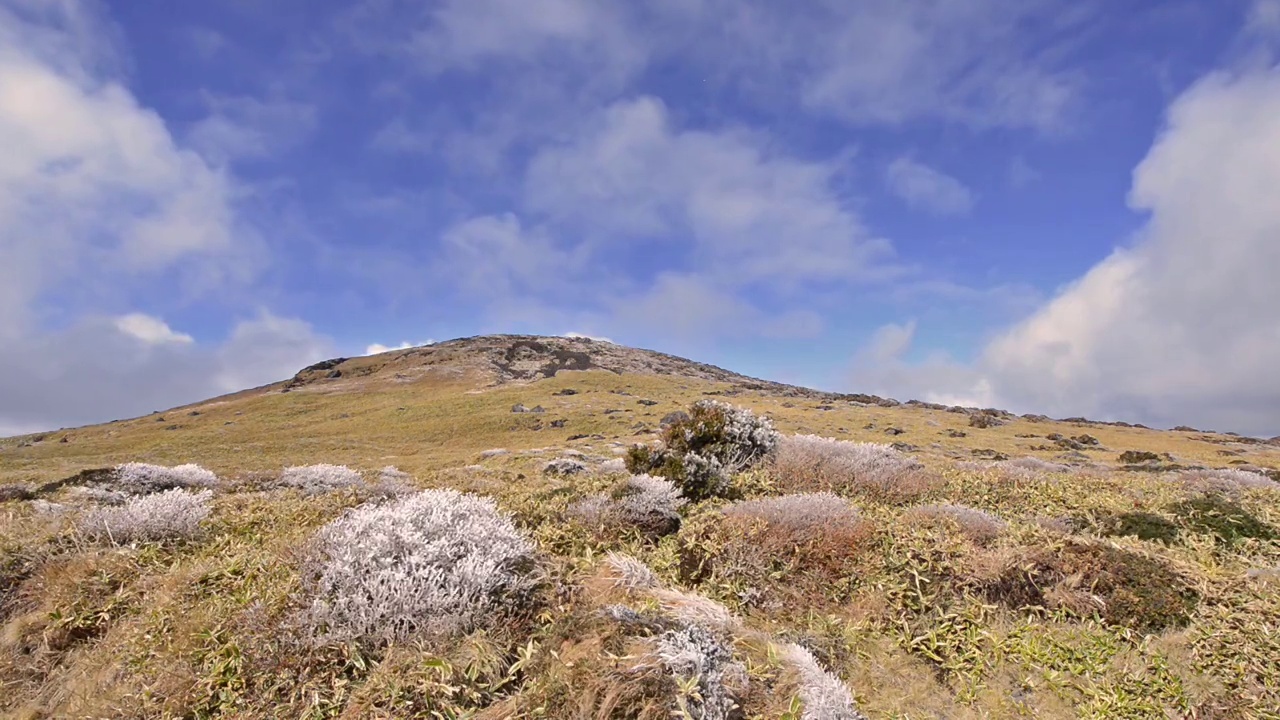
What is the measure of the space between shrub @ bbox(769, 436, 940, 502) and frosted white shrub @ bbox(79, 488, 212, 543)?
352 inches

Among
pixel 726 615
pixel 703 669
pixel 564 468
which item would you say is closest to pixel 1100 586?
pixel 726 615

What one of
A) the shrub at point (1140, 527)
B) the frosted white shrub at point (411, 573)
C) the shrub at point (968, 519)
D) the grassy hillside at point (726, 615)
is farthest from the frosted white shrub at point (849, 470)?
the frosted white shrub at point (411, 573)

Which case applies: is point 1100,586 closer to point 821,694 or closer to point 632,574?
point 821,694

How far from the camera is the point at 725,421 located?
39.7 feet

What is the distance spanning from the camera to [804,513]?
690 cm

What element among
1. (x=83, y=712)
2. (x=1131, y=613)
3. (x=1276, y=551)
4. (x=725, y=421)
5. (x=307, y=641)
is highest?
(x=725, y=421)

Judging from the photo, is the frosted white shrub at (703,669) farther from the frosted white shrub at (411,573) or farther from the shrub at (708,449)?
the shrub at (708,449)

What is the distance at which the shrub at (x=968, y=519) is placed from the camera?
20.9 feet

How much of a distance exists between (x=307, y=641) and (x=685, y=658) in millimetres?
3178

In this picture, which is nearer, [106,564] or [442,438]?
[106,564]

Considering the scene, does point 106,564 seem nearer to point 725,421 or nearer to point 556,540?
point 556,540

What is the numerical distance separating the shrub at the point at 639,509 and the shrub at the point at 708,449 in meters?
1.57

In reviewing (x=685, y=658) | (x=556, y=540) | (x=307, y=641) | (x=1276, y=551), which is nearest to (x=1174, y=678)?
Result: (x=1276, y=551)

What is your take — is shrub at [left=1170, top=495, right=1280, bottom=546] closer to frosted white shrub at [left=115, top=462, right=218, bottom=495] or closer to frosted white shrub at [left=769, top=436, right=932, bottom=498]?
frosted white shrub at [left=769, top=436, right=932, bottom=498]
